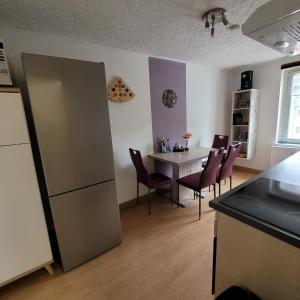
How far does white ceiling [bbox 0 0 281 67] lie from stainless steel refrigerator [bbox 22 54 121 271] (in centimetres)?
45

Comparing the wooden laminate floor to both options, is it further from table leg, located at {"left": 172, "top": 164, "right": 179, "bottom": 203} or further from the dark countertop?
the dark countertop

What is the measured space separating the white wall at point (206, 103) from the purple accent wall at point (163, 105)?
0.64ft

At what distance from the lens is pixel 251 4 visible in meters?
1.56

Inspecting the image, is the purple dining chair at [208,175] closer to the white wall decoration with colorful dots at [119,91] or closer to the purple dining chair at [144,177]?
the purple dining chair at [144,177]

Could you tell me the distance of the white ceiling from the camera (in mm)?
1493

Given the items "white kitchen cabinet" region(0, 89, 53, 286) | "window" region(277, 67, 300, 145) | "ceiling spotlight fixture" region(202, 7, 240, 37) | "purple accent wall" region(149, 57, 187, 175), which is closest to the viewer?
"white kitchen cabinet" region(0, 89, 53, 286)

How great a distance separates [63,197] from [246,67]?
168 inches

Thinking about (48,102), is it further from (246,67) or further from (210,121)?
(246,67)

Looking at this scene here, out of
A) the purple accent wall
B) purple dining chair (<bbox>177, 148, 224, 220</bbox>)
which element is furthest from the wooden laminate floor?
the purple accent wall

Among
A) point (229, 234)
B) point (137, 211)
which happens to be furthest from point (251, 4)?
point (137, 211)

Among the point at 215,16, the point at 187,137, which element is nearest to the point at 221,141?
the point at 187,137

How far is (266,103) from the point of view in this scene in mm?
3777

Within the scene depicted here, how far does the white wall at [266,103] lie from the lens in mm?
3586

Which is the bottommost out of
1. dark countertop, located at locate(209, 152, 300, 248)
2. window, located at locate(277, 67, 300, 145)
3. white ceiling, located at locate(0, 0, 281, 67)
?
dark countertop, located at locate(209, 152, 300, 248)
